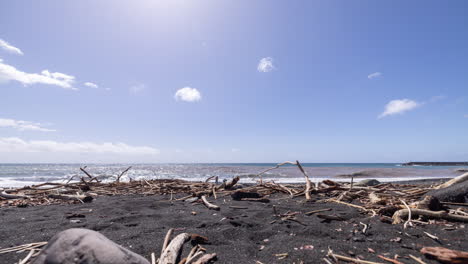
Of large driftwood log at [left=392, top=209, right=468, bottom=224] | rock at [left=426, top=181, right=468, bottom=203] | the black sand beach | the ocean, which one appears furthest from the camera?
the ocean

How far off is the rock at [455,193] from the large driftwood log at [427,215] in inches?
28.0

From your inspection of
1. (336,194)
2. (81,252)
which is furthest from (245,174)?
(81,252)

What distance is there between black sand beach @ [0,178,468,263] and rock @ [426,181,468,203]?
3.00 ft

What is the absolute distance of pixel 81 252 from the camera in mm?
1347

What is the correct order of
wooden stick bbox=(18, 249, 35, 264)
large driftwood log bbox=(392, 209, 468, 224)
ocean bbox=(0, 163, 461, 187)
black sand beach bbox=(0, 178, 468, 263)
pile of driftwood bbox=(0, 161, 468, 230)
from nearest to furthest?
wooden stick bbox=(18, 249, 35, 264) → black sand beach bbox=(0, 178, 468, 263) → large driftwood log bbox=(392, 209, 468, 224) → pile of driftwood bbox=(0, 161, 468, 230) → ocean bbox=(0, 163, 461, 187)

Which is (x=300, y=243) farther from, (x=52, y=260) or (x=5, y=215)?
(x=5, y=215)

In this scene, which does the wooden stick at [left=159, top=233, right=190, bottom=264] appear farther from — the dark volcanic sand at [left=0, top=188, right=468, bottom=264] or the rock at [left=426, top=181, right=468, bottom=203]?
the rock at [left=426, top=181, right=468, bottom=203]

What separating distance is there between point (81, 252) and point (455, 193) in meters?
4.30

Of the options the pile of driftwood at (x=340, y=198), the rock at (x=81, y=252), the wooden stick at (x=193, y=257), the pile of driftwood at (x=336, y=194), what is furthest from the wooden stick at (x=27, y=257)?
the pile of driftwood at (x=336, y=194)

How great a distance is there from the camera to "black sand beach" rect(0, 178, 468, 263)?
6.36ft

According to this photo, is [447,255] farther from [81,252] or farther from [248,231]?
[81,252]

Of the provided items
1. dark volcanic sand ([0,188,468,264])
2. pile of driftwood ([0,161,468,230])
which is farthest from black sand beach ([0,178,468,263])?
pile of driftwood ([0,161,468,230])

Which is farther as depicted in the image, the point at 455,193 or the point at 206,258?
the point at 455,193

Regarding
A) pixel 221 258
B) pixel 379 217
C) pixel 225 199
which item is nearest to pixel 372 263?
pixel 221 258
